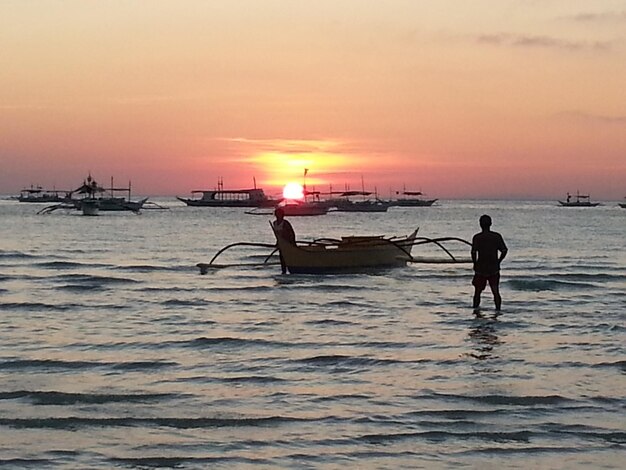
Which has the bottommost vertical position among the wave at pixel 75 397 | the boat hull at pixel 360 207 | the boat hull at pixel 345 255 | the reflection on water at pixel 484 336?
the wave at pixel 75 397

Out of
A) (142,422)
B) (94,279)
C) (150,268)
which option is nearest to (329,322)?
(142,422)

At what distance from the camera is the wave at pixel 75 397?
9836 millimetres

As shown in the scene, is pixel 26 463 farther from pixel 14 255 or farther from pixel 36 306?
pixel 14 255

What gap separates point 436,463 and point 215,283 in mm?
17884

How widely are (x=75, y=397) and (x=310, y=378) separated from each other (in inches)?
106

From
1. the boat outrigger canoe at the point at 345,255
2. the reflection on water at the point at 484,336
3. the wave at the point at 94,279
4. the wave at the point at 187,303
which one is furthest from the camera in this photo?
the wave at the point at 94,279

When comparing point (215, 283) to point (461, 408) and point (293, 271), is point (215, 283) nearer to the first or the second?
point (293, 271)

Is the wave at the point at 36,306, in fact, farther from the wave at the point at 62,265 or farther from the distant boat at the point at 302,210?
the distant boat at the point at 302,210

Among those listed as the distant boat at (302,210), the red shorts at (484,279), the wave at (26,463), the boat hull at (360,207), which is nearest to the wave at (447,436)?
the wave at (26,463)

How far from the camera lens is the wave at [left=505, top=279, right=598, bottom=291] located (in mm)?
24769

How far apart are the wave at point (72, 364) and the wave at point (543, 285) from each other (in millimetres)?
14028

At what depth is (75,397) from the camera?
10023 millimetres

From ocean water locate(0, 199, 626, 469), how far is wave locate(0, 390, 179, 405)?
30 mm

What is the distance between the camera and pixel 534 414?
930 centimetres
